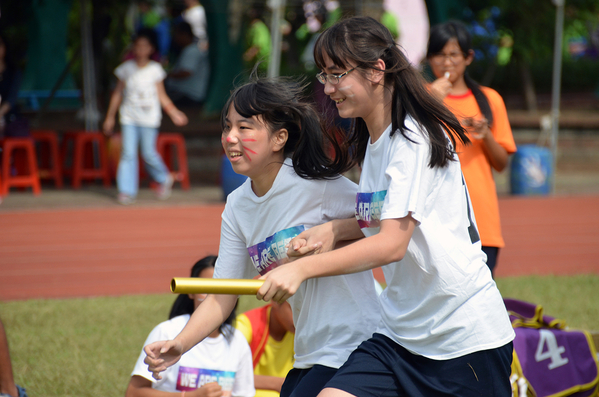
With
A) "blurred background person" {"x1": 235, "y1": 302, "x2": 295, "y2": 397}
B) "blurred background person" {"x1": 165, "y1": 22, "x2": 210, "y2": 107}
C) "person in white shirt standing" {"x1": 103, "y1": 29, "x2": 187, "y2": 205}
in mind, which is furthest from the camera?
"blurred background person" {"x1": 165, "y1": 22, "x2": 210, "y2": 107}

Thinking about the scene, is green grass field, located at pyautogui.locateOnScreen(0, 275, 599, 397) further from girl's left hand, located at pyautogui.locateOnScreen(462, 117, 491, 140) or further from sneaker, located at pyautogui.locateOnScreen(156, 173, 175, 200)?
sneaker, located at pyautogui.locateOnScreen(156, 173, 175, 200)

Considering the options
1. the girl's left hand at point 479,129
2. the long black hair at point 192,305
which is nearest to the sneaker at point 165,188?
the long black hair at point 192,305

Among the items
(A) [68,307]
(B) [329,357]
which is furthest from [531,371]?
(A) [68,307]

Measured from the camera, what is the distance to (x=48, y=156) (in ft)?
33.3

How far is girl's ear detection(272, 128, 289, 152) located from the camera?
2262 millimetres

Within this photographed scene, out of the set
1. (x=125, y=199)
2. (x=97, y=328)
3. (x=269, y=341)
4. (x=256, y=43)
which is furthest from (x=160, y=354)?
(x=256, y=43)

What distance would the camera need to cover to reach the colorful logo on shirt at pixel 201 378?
3.00m

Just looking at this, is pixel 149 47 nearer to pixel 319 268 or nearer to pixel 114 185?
pixel 114 185

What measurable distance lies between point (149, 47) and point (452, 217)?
7.32 m

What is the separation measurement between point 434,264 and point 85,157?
9.09m

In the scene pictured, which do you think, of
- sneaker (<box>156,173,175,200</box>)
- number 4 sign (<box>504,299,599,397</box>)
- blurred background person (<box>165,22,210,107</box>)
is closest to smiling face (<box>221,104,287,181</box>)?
number 4 sign (<box>504,299,599,397</box>)

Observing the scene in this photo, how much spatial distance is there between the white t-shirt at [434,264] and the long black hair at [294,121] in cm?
29

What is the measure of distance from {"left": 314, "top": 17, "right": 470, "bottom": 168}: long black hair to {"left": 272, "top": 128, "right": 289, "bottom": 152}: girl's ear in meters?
0.34

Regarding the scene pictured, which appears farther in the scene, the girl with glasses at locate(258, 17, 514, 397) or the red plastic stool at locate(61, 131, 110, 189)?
the red plastic stool at locate(61, 131, 110, 189)
